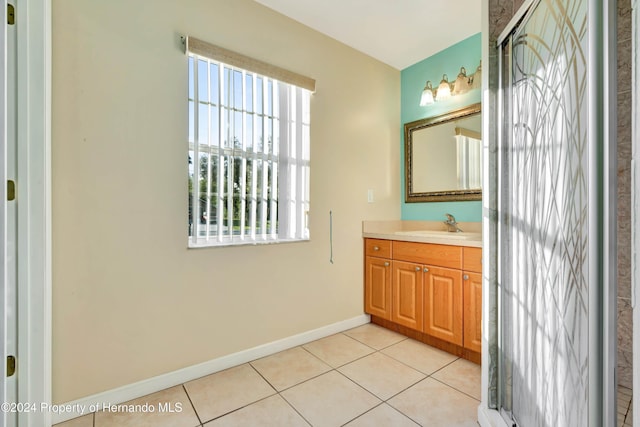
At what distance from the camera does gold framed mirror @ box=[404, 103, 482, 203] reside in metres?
2.47

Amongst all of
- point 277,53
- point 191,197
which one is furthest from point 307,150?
point 191,197

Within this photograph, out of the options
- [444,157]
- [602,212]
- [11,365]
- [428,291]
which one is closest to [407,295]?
[428,291]

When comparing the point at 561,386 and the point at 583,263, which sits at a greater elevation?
the point at 583,263

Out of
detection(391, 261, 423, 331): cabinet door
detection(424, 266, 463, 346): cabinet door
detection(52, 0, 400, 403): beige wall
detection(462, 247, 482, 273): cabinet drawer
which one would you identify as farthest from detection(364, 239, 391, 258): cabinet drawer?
detection(462, 247, 482, 273): cabinet drawer

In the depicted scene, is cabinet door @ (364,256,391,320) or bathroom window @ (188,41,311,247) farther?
cabinet door @ (364,256,391,320)

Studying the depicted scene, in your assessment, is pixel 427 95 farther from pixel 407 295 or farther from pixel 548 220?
pixel 548 220

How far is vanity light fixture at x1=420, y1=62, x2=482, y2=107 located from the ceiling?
0.32 metres

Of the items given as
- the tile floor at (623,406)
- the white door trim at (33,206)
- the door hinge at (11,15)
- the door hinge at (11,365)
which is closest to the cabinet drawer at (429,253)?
the tile floor at (623,406)

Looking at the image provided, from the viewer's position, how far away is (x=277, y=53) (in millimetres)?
2195

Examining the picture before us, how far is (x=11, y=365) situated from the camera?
129 cm

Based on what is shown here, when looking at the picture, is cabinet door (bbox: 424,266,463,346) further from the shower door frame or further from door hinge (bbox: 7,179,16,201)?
door hinge (bbox: 7,179,16,201)

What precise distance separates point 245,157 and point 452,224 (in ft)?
5.95

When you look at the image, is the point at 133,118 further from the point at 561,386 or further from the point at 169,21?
the point at 561,386

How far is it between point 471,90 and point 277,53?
63.8 inches
